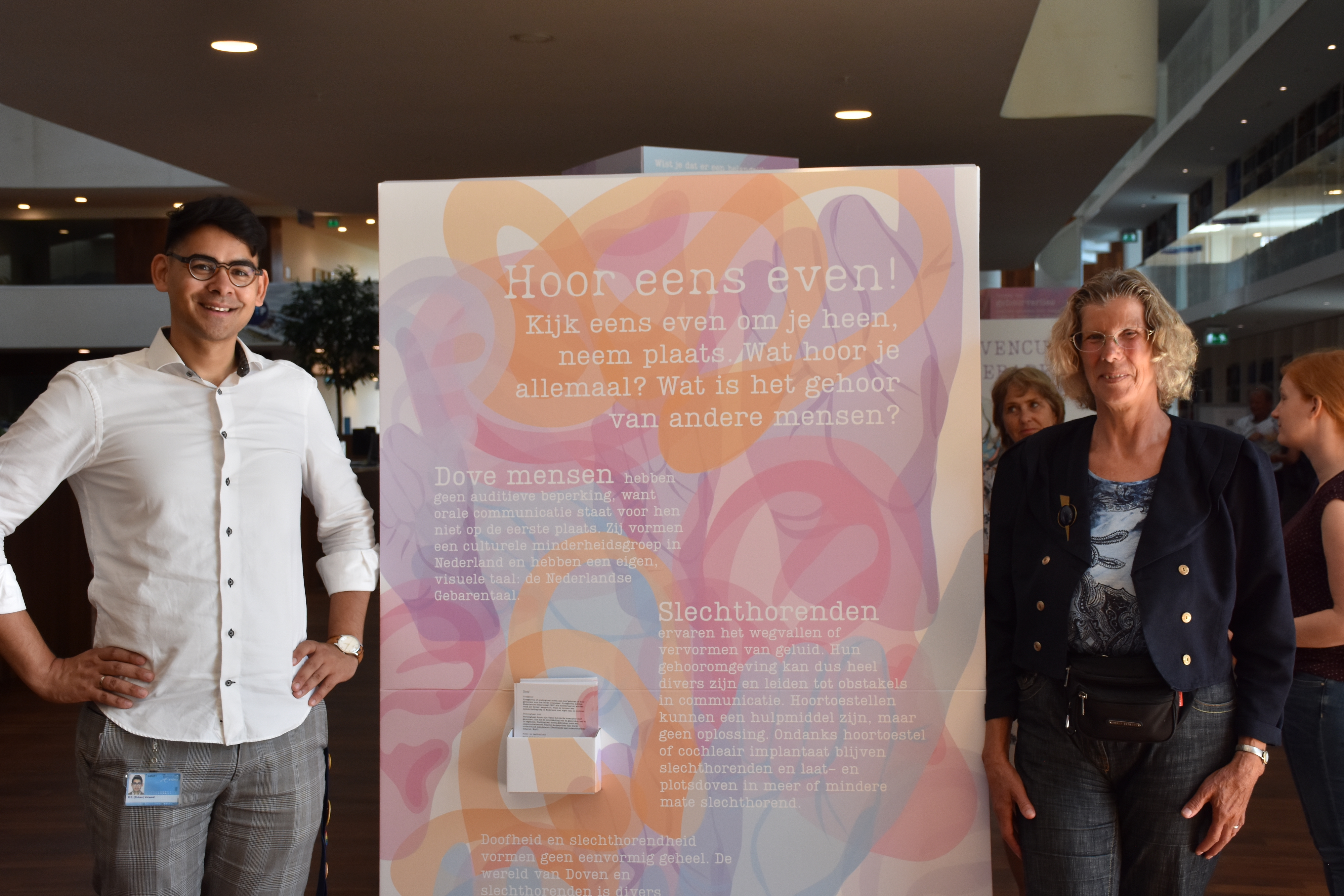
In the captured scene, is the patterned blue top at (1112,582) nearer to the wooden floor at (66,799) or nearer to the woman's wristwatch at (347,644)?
the woman's wristwatch at (347,644)

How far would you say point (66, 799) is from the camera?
177 inches

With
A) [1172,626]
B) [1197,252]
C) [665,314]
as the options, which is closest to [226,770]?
[665,314]

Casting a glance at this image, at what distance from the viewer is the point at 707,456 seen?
2029 millimetres

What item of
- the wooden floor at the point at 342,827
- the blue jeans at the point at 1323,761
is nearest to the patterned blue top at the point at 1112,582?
the blue jeans at the point at 1323,761

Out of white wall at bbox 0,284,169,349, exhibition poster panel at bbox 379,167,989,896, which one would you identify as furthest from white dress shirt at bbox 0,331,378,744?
white wall at bbox 0,284,169,349

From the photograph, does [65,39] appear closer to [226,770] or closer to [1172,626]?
[226,770]

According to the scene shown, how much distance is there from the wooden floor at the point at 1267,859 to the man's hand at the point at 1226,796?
6.10 feet

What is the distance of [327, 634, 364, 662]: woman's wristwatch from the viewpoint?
2020 mm

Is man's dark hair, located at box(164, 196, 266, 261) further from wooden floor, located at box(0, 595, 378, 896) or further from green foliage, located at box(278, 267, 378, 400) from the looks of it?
green foliage, located at box(278, 267, 378, 400)

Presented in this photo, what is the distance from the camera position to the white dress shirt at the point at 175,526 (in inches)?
70.2

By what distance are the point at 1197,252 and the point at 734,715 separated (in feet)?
64.7

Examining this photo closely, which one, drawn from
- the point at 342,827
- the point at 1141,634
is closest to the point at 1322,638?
the point at 1141,634

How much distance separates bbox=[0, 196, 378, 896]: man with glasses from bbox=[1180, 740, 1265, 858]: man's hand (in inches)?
63.7

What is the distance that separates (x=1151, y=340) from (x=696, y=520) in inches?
36.5
